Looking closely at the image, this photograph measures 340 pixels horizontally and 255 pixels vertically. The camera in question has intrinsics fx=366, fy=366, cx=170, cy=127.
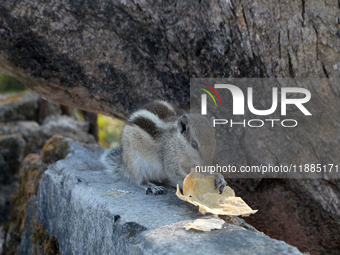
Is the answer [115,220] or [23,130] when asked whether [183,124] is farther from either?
[23,130]

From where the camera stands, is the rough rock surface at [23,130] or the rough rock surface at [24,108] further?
the rough rock surface at [24,108]

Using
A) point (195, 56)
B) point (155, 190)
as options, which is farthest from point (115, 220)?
point (195, 56)

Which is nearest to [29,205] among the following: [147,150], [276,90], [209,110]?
[147,150]

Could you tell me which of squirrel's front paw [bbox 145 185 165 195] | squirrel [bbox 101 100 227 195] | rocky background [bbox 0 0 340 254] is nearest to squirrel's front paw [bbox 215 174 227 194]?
squirrel [bbox 101 100 227 195]

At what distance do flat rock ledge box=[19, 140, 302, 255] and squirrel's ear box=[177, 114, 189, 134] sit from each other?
1.68 feet

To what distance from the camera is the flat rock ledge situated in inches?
74.0

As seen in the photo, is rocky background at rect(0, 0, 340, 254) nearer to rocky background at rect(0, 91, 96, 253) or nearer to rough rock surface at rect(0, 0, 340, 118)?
rough rock surface at rect(0, 0, 340, 118)

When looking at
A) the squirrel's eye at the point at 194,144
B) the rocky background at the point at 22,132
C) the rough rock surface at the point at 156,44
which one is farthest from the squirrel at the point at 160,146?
the rocky background at the point at 22,132

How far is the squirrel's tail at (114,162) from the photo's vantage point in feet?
10.9

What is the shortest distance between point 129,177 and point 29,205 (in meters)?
1.27

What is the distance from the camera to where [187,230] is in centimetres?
204

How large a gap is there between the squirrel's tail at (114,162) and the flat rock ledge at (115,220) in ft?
0.27

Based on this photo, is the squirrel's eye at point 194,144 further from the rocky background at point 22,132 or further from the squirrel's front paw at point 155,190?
the rocky background at point 22,132

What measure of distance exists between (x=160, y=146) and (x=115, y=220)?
3.12 ft
